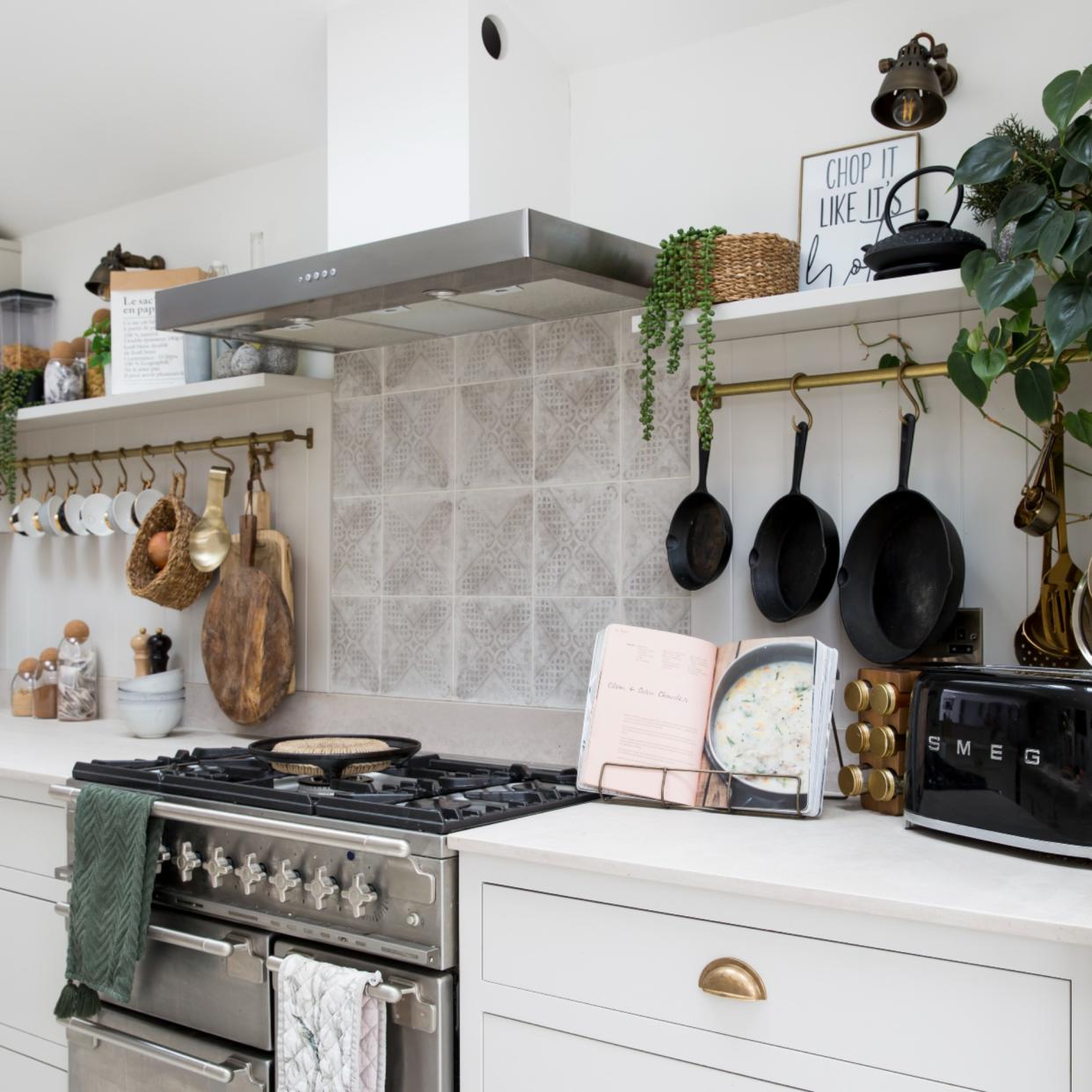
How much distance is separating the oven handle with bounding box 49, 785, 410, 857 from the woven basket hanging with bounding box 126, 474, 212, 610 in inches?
35.3

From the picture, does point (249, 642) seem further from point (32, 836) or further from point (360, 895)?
point (360, 895)

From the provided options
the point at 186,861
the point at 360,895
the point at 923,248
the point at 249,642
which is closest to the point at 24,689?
the point at 249,642

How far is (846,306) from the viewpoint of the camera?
179 centimetres

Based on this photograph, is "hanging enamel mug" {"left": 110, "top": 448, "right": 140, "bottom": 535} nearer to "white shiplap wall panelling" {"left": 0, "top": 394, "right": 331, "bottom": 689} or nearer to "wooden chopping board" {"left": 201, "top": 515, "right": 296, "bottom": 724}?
"white shiplap wall panelling" {"left": 0, "top": 394, "right": 331, "bottom": 689}

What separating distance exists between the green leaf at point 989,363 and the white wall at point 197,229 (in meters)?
1.66

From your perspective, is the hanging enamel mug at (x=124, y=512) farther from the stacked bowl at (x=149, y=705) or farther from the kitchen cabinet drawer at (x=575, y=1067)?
the kitchen cabinet drawer at (x=575, y=1067)

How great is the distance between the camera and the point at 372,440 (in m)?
2.61

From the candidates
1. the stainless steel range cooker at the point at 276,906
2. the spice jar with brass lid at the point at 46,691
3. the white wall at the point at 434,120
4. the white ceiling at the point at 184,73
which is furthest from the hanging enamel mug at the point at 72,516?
the white wall at the point at 434,120

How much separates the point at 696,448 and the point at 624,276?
35 cm

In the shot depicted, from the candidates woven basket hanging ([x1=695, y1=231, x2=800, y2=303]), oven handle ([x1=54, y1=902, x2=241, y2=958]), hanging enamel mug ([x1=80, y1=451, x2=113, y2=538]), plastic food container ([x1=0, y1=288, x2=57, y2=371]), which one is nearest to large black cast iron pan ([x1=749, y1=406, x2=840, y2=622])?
woven basket hanging ([x1=695, y1=231, x2=800, y2=303])

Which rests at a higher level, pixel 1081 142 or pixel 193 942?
pixel 1081 142

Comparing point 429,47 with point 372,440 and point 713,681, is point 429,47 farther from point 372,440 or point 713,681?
point 713,681

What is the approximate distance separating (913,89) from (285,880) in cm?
149

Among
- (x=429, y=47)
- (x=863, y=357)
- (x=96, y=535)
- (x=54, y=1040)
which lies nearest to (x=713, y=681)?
(x=863, y=357)
